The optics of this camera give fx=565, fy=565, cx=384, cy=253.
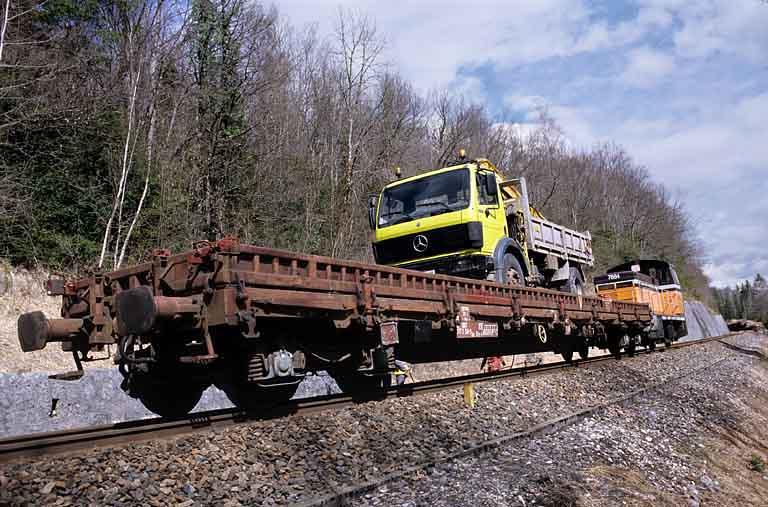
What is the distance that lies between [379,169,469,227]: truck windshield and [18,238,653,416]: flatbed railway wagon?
2.13m

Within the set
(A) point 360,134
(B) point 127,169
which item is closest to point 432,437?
(B) point 127,169

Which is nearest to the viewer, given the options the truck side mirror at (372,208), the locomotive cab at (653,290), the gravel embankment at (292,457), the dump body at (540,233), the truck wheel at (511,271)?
the gravel embankment at (292,457)

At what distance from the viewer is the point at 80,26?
16.5 meters

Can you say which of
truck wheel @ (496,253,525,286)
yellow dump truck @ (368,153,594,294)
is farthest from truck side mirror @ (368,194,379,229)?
truck wheel @ (496,253,525,286)

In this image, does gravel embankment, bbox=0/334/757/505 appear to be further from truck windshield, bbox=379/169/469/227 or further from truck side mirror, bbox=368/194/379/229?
truck side mirror, bbox=368/194/379/229

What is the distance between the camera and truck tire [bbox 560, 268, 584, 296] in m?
13.1

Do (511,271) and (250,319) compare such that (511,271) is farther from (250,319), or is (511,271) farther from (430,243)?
(250,319)

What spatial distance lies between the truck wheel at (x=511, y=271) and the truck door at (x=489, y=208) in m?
0.40

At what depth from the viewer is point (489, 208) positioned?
382 inches

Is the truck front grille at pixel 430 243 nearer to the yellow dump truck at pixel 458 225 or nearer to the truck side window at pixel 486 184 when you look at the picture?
the yellow dump truck at pixel 458 225

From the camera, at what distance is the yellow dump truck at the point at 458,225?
9.34 m

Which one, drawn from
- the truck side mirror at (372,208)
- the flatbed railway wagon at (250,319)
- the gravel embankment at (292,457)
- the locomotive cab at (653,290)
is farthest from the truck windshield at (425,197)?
the locomotive cab at (653,290)

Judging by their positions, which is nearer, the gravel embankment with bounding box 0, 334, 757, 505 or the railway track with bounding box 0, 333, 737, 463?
the gravel embankment with bounding box 0, 334, 757, 505

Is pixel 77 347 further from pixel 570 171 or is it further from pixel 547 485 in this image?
pixel 570 171
